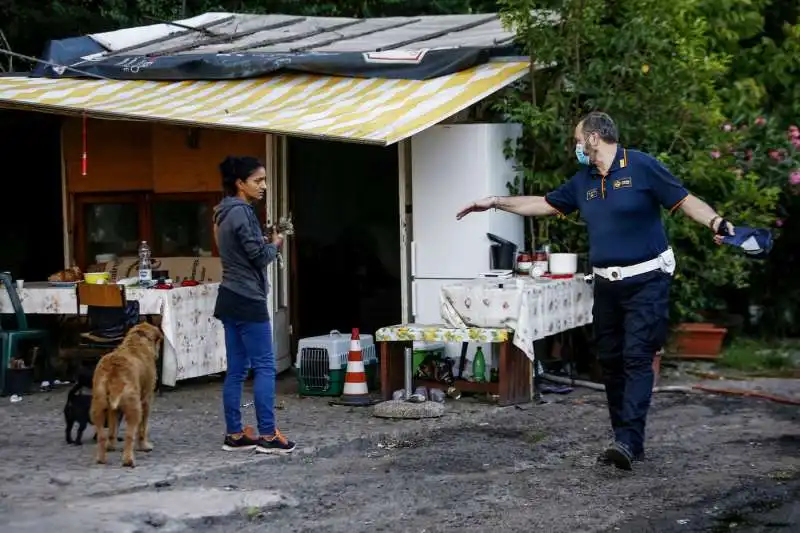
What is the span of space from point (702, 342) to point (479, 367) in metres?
3.01

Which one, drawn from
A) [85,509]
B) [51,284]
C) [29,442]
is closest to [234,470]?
[85,509]

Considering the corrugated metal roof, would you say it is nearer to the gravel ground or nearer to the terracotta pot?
the terracotta pot

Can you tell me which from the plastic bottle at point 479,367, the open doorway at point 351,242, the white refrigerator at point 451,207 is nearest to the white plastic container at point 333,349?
the white refrigerator at point 451,207

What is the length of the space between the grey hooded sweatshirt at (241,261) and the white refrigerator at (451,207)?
125 inches

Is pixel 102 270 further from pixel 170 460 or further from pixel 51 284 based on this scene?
pixel 170 460

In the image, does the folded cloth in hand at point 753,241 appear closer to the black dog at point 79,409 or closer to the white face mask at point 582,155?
the white face mask at point 582,155

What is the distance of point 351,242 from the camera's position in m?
13.4

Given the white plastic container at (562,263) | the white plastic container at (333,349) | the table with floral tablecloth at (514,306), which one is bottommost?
the white plastic container at (333,349)

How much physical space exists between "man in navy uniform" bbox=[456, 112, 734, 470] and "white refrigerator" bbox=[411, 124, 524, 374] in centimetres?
315

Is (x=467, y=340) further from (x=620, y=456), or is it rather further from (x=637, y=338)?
(x=620, y=456)

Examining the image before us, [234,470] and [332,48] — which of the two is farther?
[332,48]

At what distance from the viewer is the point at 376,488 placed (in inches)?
281

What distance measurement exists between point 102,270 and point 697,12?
6.72 meters

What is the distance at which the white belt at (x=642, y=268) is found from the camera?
752cm
